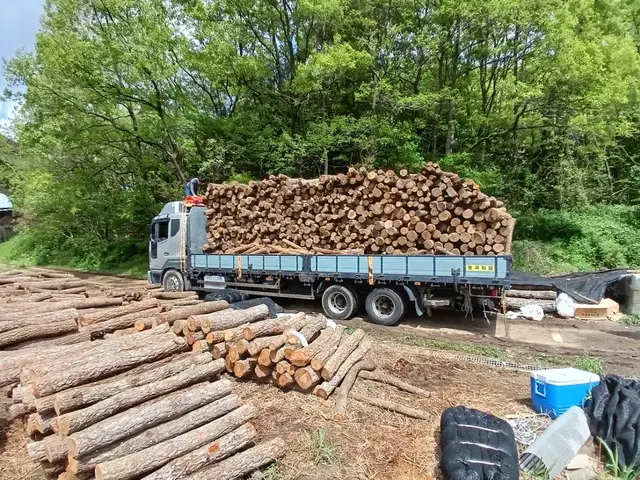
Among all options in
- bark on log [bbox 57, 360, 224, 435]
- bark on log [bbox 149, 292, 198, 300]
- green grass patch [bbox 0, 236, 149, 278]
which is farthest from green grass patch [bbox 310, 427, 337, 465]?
green grass patch [bbox 0, 236, 149, 278]

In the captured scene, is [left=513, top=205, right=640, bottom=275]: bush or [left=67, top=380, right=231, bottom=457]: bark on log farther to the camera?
[left=513, top=205, right=640, bottom=275]: bush

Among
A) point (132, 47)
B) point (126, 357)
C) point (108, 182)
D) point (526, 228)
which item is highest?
point (132, 47)

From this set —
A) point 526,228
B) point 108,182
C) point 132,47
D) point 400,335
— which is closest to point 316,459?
point 400,335

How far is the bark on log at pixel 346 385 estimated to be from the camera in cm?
472

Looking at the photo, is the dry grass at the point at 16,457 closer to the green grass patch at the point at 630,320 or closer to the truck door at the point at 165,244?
the truck door at the point at 165,244

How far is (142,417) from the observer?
3664mm

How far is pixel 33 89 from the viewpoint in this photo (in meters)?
18.6

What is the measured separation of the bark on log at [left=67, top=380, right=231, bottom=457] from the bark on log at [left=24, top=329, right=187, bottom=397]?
67 centimetres

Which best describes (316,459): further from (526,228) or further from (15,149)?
(15,149)

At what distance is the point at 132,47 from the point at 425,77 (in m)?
12.4

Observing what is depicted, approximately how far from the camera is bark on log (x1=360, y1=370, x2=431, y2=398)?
5.29 metres

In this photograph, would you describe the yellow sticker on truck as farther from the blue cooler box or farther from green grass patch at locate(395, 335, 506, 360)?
the blue cooler box

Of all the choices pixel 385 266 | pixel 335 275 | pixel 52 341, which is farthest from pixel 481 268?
pixel 52 341

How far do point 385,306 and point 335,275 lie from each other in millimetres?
1352
